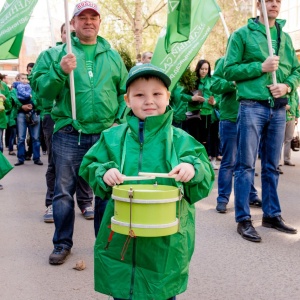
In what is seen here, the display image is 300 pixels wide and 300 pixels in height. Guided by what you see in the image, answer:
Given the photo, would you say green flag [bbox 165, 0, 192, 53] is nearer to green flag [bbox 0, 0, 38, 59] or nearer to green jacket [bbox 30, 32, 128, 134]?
green jacket [bbox 30, 32, 128, 134]

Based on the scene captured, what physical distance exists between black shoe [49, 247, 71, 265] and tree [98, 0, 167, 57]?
16.8 meters

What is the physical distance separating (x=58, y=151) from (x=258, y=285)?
1.93 metres

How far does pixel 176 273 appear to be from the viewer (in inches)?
96.5

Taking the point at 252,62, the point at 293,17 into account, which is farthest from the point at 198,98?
the point at 293,17

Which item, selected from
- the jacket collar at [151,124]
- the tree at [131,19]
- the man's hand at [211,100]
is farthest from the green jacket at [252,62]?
the tree at [131,19]

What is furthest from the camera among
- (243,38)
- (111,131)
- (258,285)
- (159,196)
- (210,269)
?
(243,38)

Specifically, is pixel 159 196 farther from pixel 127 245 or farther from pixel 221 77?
pixel 221 77

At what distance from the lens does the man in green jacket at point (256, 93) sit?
4711mm

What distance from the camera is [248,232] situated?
4.80 m

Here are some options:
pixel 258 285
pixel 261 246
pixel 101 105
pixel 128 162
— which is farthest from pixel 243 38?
pixel 128 162

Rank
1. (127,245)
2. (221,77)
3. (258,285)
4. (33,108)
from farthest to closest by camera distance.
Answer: (33,108)
(221,77)
(258,285)
(127,245)

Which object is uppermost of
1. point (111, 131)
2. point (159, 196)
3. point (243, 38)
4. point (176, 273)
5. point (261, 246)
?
point (243, 38)

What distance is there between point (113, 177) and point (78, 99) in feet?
6.09

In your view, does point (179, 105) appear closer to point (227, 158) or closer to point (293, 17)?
point (227, 158)
